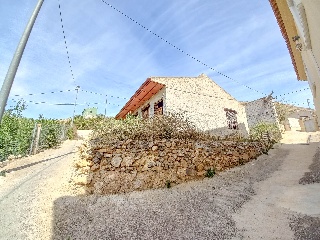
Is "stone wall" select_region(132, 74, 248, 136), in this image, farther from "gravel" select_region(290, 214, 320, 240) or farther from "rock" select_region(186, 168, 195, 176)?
"gravel" select_region(290, 214, 320, 240)

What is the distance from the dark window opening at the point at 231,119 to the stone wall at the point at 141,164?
30.4 feet

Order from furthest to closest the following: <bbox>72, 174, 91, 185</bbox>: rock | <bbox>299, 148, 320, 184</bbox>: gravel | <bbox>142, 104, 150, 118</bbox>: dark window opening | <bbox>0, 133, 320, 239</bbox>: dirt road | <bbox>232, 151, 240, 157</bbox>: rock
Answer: <bbox>142, 104, 150, 118</bbox>: dark window opening < <bbox>232, 151, 240, 157</bbox>: rock < <bbox>299, 148, 320, 184</bbox>: gravel < <bbox>72, 174, 91, 185</bbox>: rock < <bbox>0, 133, 320, 239</bbox>: dirt road

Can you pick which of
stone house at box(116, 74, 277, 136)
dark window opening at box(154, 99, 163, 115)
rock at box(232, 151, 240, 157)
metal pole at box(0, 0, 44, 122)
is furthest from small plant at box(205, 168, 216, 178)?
metal pole at box(0, 0, 44, 122)

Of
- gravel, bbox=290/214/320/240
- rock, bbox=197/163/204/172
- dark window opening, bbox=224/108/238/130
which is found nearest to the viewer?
gravel, bbox=290/214/320/240

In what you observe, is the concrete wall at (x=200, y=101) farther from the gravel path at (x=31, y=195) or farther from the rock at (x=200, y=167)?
the gravel path at (x=31, y=195)

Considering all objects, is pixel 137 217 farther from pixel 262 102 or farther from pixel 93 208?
pixel 262 102

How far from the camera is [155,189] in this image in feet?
27.3

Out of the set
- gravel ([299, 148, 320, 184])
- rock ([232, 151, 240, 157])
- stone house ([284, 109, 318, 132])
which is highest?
stone house ([284, 109, 318, 132])

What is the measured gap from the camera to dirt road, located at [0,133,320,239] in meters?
5.62

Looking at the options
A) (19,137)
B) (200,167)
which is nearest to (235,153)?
(200,167)

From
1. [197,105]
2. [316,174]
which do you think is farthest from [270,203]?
[197,105]

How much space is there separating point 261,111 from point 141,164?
2320 cm

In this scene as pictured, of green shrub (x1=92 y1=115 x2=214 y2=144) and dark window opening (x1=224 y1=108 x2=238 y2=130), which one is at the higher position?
dark window opening (x1=224 y1=108 x2=238 y2=130)

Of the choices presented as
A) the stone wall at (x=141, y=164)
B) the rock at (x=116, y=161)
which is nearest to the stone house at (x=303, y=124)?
the stone wall at (x=141, y=164)
